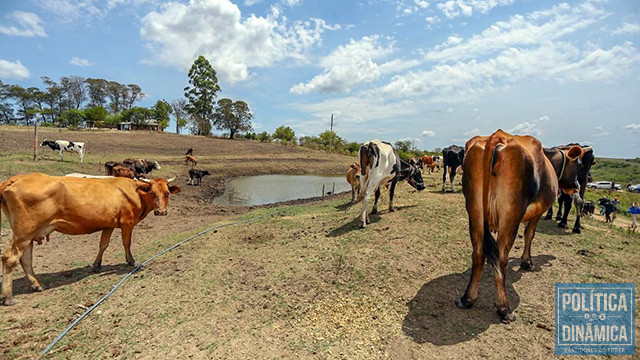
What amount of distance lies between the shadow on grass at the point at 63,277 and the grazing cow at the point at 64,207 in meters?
0.18

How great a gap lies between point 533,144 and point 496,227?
1.49 m

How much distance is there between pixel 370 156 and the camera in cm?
828

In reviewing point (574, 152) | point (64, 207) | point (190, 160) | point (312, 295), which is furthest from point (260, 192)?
point (574, 152)

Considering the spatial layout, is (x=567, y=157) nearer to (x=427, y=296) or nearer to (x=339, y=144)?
(x=427, y=296)

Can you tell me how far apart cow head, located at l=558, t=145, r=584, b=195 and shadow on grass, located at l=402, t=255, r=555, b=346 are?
2.43 metres

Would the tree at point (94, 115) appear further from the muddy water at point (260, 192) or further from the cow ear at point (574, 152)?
the cow ear at point (574, 152)

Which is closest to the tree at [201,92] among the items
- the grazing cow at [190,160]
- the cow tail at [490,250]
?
the grazing cow at [190,160]

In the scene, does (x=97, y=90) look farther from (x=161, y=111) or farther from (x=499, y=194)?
(x=499, y=194)

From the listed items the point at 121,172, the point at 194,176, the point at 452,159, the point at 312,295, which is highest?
the point at 452,159

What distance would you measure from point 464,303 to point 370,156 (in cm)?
478

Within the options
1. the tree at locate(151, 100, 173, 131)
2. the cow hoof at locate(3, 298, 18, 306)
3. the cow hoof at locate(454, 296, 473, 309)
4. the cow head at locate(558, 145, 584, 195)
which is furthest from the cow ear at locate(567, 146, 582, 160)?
the tree at locate(151, 100, 173, 131)

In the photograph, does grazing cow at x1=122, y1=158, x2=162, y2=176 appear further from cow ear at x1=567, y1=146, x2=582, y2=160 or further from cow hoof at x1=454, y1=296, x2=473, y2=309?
cow ear at x1=567, y1=146, x2=582, y2=160

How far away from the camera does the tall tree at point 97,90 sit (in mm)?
74831

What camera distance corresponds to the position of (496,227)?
3953 mm
